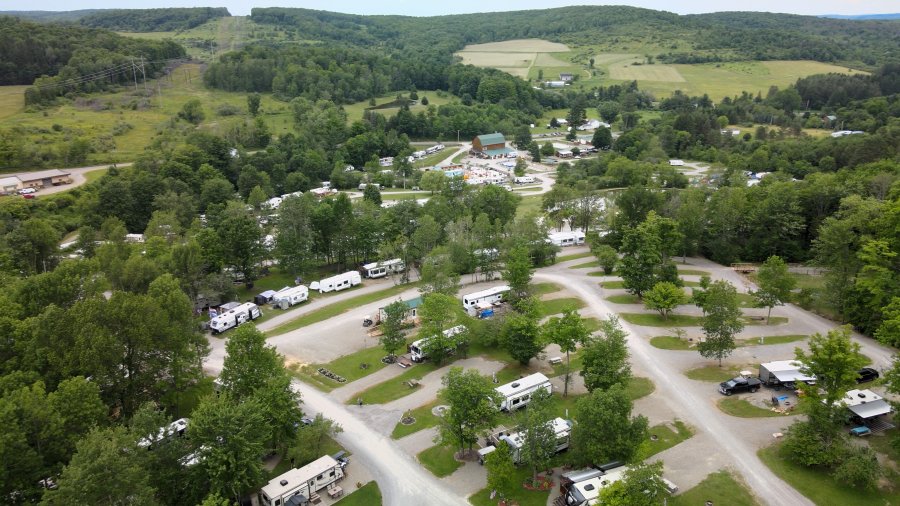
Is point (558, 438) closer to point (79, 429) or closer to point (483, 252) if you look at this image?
point (79, 429)

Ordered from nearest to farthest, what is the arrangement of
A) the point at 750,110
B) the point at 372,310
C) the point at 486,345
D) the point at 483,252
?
the point at 486,345 → the point at 372,310 → the point at 483,252 → the point at 750,110

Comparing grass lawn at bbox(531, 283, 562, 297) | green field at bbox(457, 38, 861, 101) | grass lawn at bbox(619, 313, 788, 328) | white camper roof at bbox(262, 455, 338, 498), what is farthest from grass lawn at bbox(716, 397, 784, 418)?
green field at bbox(457, 38, 861, 101)

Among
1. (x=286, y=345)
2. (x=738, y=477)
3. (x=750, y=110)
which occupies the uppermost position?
(x=750, y=110)

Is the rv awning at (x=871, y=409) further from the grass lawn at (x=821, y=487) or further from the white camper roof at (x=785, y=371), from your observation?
the grass lawn at (x=821, y=487)

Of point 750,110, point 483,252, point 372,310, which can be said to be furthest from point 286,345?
point 750,110

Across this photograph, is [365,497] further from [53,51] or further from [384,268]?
[53,51]

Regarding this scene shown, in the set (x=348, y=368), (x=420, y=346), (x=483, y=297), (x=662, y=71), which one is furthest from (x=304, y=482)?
(x=662, y=71)

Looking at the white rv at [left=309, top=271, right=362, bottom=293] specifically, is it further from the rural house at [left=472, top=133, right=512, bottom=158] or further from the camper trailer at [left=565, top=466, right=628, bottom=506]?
the rural house at [left=472, top=133, right=512, bottom=158]

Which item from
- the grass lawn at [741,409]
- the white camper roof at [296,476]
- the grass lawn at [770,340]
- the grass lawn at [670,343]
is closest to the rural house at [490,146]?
the grass lawn at [670,343]
